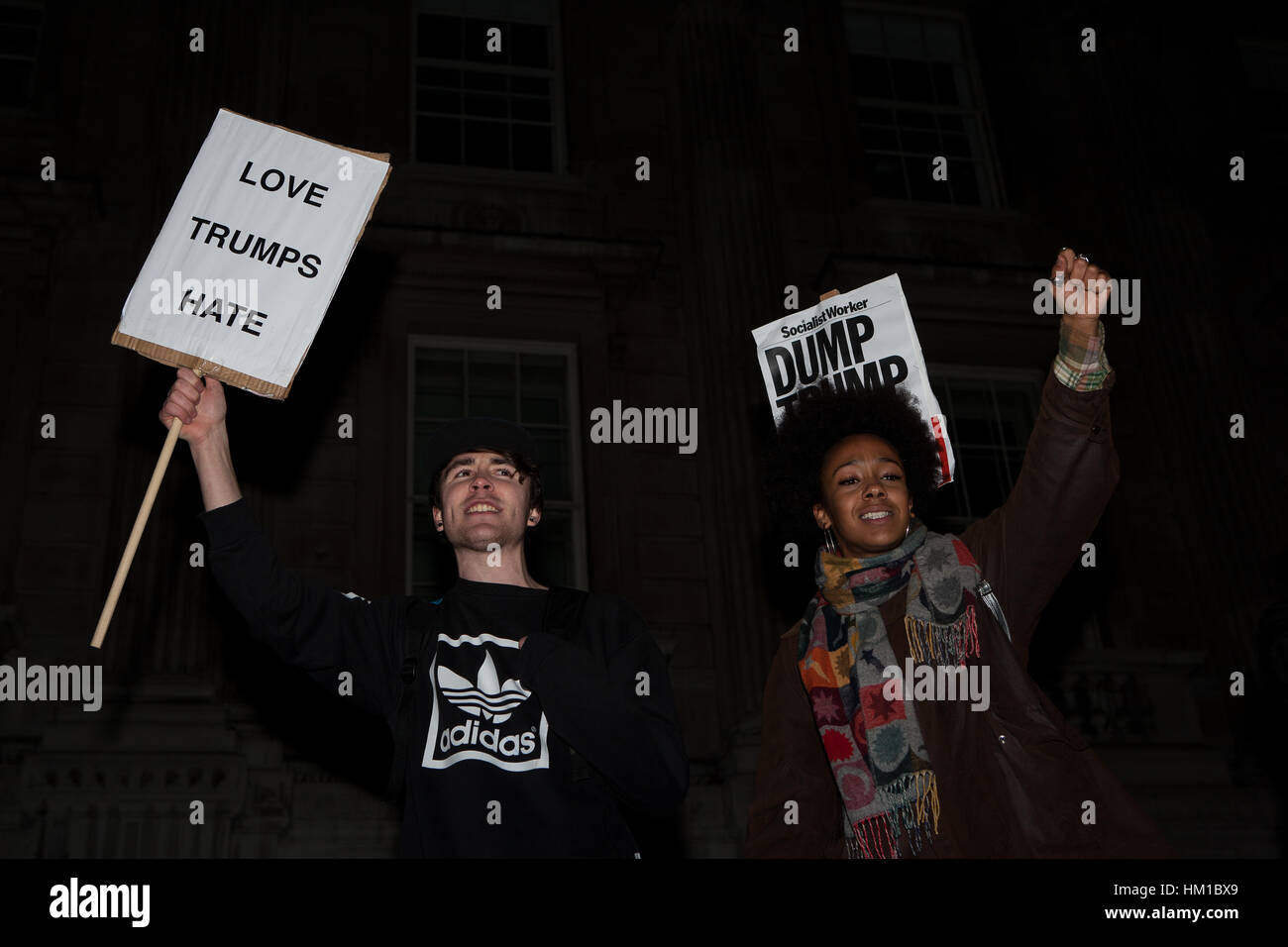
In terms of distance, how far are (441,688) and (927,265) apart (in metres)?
8.44

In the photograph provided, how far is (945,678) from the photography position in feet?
11.3

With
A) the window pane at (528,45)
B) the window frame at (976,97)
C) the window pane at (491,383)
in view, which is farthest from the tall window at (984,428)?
the window pane at (528,45)

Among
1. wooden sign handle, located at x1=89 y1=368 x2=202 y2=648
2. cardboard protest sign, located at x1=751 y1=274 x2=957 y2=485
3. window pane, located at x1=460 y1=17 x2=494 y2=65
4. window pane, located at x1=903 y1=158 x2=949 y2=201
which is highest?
window pane, located at x1=460 y1=17 x2=494 y2=65

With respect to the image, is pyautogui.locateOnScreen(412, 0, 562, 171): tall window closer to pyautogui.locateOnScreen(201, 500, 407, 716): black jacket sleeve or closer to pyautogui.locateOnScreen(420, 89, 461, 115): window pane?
pyautogui.locateOnScreen(420, 89, 461, 115): window pane

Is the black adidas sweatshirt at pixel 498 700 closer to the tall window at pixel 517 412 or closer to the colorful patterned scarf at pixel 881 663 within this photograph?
the colorful patterned scarf at pixel 881 663

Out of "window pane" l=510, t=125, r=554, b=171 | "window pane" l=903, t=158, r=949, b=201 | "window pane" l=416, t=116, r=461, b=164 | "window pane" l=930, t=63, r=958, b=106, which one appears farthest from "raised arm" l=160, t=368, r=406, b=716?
"window pane" l=930, t=63, r=958, b=106

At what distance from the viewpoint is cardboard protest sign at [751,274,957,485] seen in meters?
4.36

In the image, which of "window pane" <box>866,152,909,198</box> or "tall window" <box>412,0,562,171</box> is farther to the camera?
"window pane" <box>866,152,909,198</box>

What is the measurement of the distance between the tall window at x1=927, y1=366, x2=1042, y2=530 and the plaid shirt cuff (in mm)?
6824

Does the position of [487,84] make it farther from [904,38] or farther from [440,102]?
[904,38]

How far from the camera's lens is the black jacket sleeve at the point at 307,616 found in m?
3.15

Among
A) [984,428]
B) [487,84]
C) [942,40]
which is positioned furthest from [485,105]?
[984,428]

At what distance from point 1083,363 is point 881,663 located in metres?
1.02
